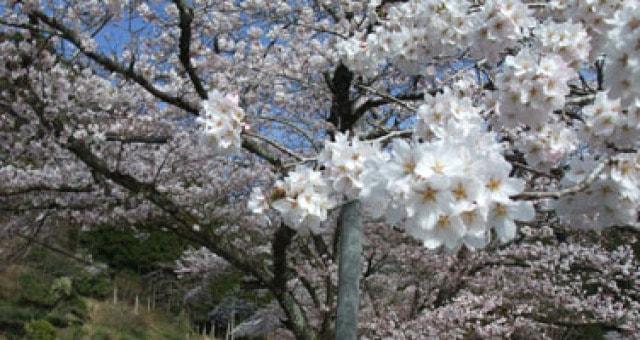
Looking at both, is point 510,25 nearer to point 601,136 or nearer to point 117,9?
point 601,136

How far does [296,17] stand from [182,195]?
207cm

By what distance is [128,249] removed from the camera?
1400 cm

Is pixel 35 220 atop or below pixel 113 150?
below

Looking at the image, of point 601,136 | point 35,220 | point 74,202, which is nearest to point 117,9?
point 74,202

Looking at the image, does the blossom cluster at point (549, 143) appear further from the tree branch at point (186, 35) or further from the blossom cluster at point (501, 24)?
the tree branch at point (186, 35)

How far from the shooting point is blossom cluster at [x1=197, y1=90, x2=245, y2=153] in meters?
2.46

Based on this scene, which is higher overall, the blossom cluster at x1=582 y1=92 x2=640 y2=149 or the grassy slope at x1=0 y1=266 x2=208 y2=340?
the blossom cluster at x1=582 y1=92 x2=640 y2=149

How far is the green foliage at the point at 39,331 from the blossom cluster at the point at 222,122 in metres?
8.23

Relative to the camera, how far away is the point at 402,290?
8844 millimetres

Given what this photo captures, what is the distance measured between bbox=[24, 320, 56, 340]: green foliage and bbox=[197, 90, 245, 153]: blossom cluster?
8.23 meters

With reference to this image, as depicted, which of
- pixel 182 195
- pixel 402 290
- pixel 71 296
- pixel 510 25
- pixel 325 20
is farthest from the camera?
pixel 71 296

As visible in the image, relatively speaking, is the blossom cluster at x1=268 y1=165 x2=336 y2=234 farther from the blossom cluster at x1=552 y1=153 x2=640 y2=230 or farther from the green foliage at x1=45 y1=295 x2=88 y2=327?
the green foliage at x1=45 y1=295 x2=88 y2=327

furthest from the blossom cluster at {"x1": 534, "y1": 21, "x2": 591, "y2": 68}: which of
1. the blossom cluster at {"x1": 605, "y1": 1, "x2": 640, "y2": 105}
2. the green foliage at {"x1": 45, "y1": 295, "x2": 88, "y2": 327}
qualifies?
the green foliage at {"x1": 45, "y1": 295, "x2": 88, "y2": 327}

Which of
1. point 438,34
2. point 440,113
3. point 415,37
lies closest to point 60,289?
point 415,37
